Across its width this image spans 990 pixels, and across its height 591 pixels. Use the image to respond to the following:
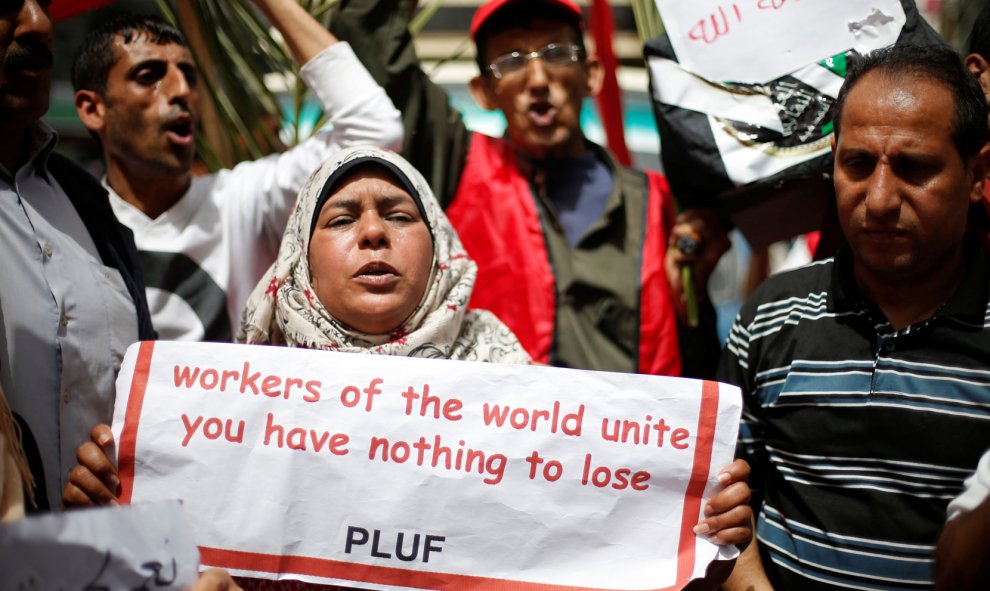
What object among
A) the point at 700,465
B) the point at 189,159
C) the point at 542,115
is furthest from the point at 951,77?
the point at 189,159

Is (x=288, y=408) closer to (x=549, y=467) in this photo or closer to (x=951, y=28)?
(x=549, y=467)

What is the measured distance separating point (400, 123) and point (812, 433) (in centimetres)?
150

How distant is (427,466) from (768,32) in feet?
4.75

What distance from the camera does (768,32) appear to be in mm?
2459

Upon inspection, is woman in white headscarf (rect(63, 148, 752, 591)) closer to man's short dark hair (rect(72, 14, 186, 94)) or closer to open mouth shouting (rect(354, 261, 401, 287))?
open mouth shouting (rect(354, 261, 401, 287))

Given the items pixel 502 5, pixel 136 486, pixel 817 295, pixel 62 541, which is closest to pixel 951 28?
pixel 502 5

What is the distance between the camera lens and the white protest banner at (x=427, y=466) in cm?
184

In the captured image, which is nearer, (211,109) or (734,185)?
(734,185)

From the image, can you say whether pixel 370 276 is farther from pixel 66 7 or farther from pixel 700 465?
pixel 66 7

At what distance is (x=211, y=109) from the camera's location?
3.44 meters

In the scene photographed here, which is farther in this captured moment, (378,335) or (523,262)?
(523,262)

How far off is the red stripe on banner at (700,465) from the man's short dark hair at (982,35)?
3.89 feet

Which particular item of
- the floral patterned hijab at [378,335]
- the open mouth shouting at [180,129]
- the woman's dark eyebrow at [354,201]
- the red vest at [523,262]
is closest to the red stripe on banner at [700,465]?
the floral patterned hijab at [378,335]

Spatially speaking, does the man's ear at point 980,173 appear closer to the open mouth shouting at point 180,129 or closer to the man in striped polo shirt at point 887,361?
the man in striped polo shirt at point 887,361
